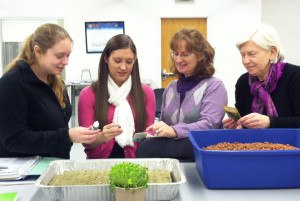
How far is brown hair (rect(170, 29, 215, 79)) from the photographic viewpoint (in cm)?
159

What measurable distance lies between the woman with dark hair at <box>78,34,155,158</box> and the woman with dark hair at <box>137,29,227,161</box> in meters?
0.15

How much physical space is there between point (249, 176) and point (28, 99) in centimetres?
94

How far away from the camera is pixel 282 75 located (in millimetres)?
1561

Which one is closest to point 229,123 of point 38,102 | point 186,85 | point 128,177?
point 186,85

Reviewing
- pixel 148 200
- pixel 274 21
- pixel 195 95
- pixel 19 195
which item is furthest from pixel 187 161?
pixel 274 21

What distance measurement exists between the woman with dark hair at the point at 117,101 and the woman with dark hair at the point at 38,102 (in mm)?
133

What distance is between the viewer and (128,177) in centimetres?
98

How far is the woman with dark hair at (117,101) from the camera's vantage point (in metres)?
1.64

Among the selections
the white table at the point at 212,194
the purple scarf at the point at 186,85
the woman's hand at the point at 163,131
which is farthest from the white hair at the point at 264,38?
the white table at the point at 212,194

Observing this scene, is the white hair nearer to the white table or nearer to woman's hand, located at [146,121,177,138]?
woman's hand, located at [146,121,177,138]

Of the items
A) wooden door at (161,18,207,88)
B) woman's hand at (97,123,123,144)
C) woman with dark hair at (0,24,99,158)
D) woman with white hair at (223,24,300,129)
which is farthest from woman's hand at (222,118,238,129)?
wooden door at (161,18,207,88)

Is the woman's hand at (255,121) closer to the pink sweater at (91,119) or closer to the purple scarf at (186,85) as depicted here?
the purple scarf at (186,85)

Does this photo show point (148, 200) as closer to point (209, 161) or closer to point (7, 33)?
point (209, 161)

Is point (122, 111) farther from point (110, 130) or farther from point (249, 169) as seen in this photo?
point (249, 169)
